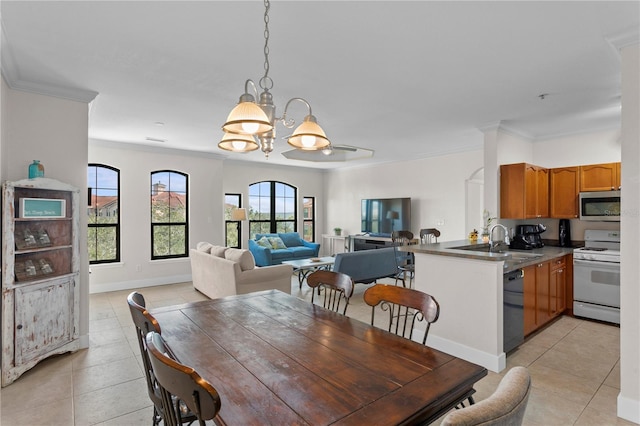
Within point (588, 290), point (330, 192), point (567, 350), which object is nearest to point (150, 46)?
point (567, 350)

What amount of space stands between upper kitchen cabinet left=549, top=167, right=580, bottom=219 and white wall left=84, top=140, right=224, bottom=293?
605cm

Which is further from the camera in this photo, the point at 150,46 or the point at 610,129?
the point at 610,129

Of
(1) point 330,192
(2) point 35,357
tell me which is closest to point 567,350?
(2) point 35,357

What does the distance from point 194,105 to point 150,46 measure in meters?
1.39

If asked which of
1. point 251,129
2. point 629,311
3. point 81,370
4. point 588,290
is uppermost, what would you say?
point 251,129

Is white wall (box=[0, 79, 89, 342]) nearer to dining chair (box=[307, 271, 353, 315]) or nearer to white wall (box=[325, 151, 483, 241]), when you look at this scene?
dining chair (box=[307, 271, 353, 315])

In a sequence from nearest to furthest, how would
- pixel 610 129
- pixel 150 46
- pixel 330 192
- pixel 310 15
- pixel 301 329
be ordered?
pixel 301 329 → pixel 310 15 → pixel 150 46 → pixel 610 129 → pixel 330 192

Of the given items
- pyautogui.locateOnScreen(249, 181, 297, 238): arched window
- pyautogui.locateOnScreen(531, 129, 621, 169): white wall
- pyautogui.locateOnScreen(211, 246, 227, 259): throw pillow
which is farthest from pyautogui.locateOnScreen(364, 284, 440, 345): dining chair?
pyautogui.locateOnScreen(249, 181, 297, 238): arched window

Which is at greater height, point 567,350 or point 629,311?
point 629,311

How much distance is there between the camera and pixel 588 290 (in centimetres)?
407

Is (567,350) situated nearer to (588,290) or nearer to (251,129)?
(588,290)

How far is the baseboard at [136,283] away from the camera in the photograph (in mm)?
5737

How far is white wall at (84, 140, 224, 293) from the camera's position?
587 cm

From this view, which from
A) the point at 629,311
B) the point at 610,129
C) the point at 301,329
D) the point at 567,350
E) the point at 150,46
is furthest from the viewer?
the point at 610,129
